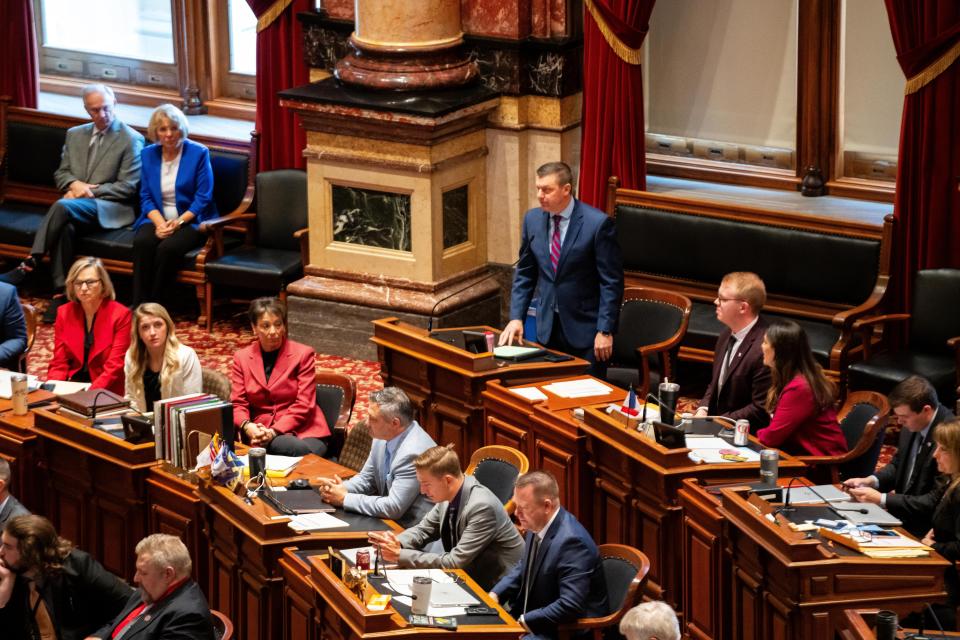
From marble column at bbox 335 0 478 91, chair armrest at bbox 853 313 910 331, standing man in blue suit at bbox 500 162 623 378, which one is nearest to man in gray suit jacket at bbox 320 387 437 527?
standing man in blue suit at bbox 500 162 623 378

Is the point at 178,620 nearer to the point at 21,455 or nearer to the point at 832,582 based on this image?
the point at 21,455

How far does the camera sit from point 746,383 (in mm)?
6797

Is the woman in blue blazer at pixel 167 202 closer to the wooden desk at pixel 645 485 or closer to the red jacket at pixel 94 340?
the red jacket at pixel 94 340

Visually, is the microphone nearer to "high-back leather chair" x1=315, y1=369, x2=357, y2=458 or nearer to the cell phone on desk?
"high-back leather chair" x1=315, y1=369, x2=357, y2=458

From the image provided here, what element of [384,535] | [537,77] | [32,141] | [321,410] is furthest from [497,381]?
[32,141]

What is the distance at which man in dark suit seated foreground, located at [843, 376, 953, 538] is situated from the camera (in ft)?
19.8

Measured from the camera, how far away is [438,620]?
5.27 metres

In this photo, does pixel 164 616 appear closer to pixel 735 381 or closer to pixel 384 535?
pixel 384 535

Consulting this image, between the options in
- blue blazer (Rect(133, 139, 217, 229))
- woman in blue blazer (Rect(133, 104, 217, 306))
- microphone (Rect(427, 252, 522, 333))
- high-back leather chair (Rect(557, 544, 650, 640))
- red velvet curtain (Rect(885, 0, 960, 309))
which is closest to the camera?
high-back leather chair (Rect(557, 544, 650, 640))

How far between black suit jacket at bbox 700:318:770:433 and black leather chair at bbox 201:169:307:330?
369 cm

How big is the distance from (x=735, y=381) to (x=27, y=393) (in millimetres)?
3174

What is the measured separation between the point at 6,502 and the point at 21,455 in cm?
75

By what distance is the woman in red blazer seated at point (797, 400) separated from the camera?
21.0 ft

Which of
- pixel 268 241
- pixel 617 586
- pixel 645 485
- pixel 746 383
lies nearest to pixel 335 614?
pixel 617 586
